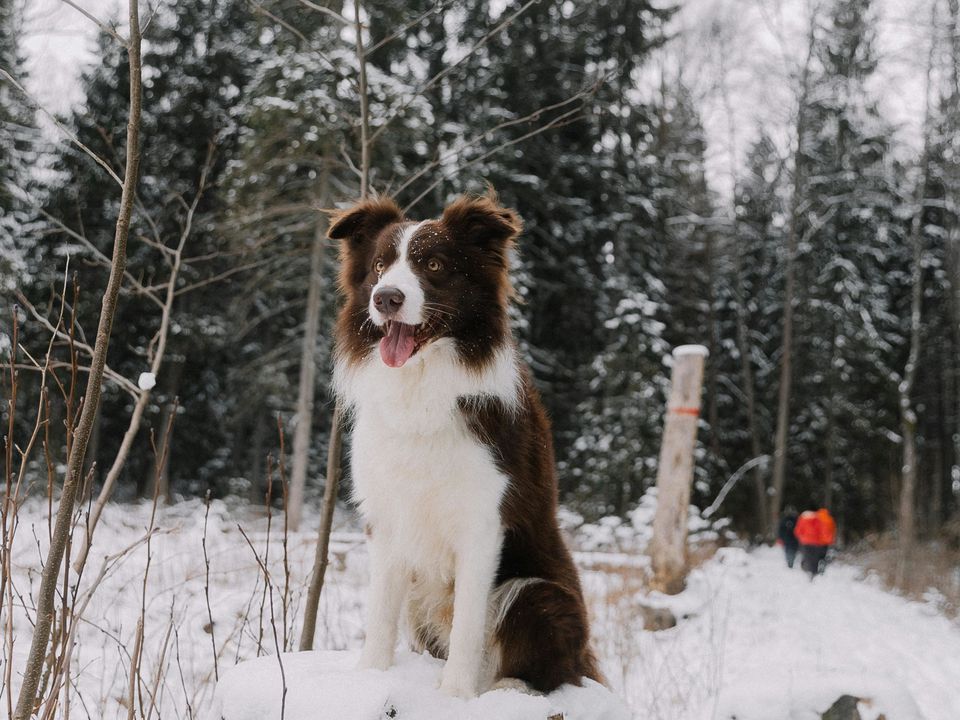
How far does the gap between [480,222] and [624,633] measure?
13.7ft

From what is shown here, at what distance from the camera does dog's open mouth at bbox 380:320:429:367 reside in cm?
275

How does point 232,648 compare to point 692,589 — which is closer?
point 232,648

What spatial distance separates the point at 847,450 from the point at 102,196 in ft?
73.5

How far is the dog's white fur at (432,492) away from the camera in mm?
2762

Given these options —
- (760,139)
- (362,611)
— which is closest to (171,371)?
(362,611)

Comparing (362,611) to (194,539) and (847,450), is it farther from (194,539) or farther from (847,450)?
(847,450)

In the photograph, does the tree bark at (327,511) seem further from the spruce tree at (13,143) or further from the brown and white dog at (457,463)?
the spruce tree at (13,143)

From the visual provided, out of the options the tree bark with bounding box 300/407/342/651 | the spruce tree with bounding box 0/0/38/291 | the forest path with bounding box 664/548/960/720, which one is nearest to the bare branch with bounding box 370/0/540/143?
the tree bark with bounding box 300/407/342/651

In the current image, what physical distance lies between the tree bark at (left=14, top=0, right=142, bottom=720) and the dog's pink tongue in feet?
3.09

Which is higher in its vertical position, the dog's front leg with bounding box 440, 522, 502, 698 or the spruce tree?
the spruce tree

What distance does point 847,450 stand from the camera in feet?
75.8

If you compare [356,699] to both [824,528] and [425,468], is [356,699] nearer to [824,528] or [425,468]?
[425,468]

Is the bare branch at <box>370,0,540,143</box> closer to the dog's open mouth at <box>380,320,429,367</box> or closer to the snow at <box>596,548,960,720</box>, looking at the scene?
the dog's open mouth at <box>380,320,429,367</box>

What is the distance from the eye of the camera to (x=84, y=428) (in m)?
2.10
